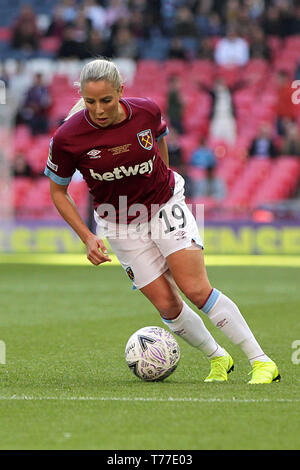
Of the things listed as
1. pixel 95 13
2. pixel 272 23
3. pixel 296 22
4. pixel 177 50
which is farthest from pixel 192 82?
pixel 95 13

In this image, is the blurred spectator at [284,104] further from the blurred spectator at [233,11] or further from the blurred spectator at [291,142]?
the blurred spectator at [233,11]

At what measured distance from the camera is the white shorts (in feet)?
19.6

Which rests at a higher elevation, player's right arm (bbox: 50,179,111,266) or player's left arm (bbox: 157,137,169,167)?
player's left arm (bbox: 157,137,169,167)

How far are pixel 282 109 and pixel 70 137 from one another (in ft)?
Answer: 45.5

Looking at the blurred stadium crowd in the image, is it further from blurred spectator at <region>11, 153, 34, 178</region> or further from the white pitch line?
the white pitch line

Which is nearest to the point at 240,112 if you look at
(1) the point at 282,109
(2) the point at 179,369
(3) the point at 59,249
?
(1) the point at 282,109

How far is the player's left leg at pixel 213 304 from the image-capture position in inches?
230

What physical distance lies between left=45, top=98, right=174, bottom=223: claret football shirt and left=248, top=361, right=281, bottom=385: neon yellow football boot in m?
1.16

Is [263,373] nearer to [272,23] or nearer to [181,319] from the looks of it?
[181,319]

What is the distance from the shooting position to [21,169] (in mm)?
19734

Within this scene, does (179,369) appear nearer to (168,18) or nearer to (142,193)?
(142,193)

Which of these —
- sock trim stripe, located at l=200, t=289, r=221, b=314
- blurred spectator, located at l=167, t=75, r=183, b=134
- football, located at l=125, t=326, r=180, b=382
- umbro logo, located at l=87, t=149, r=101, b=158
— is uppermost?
umbro logo, located at l=87, t=149, r=101, b=158

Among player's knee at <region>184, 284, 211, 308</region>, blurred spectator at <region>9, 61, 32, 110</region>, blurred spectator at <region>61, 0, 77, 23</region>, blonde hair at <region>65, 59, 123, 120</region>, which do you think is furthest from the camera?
blurred spectator at <region>61, 0, 77, 23</region>

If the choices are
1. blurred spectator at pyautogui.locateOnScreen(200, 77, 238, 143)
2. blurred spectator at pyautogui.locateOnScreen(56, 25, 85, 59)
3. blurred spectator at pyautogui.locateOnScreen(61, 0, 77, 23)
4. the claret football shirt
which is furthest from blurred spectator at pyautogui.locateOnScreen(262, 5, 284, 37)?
the claret football shirt
